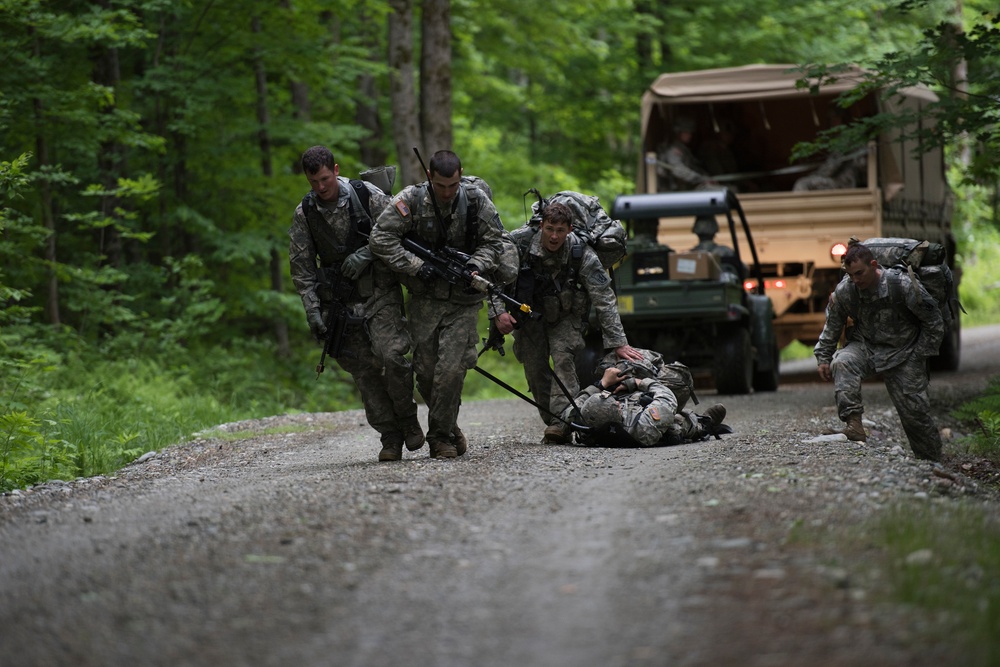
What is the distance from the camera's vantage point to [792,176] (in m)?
17.2

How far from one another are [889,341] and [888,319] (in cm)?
16

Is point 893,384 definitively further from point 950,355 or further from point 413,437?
point 950,355

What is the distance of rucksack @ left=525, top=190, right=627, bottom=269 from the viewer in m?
9.15

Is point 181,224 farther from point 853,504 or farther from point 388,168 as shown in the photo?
point 853,504

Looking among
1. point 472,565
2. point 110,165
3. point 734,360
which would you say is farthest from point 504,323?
point 110,165

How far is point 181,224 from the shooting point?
55.1ft

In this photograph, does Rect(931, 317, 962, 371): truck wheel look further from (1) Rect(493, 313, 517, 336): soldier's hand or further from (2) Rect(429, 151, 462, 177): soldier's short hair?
(2) Rect(429, 151, 462, 177): soldier's short hair

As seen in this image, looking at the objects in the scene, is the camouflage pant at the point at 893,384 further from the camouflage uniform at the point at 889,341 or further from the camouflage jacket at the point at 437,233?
the camouflage jacket at the point at 437,233

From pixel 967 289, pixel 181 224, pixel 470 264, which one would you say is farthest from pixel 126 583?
pixel 967 289

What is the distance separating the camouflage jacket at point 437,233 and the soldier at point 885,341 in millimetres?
2511

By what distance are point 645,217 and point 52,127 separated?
260 inches

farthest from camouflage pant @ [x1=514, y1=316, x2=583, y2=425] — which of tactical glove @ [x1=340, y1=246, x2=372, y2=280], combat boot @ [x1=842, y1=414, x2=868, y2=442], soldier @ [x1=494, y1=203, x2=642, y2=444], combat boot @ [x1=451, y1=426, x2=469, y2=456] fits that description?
combat boot @ [x1=842, y1=414, x2=868, y2=442]

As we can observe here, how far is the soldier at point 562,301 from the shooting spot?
872 centimetres

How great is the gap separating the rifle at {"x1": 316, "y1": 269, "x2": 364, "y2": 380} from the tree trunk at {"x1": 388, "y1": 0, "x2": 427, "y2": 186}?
29.1ft
